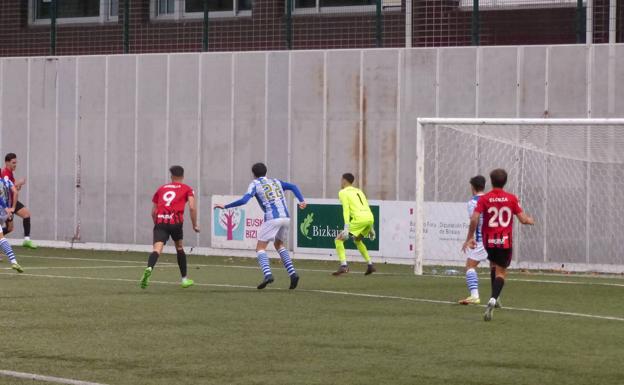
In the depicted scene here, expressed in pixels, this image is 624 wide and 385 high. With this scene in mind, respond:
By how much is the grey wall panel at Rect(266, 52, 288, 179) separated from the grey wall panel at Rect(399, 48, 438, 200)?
2.71 metres

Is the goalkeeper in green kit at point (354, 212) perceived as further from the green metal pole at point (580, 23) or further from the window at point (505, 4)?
the window at point (505, 4)

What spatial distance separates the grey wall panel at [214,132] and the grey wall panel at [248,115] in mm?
192

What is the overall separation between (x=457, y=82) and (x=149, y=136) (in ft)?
24.4

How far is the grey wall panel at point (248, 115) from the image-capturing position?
2927 cm

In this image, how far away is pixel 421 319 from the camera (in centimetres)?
1548

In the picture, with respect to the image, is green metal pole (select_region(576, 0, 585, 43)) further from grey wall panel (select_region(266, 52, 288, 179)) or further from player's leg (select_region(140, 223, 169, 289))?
player's leg (select_region(140, 223, 169, 289))

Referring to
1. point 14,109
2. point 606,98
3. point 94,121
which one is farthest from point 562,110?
point 14,109

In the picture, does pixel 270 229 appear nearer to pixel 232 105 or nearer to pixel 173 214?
pixel 173 214

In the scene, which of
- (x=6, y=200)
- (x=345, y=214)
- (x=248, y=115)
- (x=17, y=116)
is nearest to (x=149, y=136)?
(x=248, y=115)

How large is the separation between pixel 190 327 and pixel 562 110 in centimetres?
1337

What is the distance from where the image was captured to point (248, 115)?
2939 centimetres

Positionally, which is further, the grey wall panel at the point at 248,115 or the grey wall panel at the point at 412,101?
the grey wall panel at the point at 248,115

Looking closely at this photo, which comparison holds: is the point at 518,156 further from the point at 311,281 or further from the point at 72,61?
the point at 72,61

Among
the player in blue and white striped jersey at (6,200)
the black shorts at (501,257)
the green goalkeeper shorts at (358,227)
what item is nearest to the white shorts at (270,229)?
the green goalkeeper shorts at (358,227)
